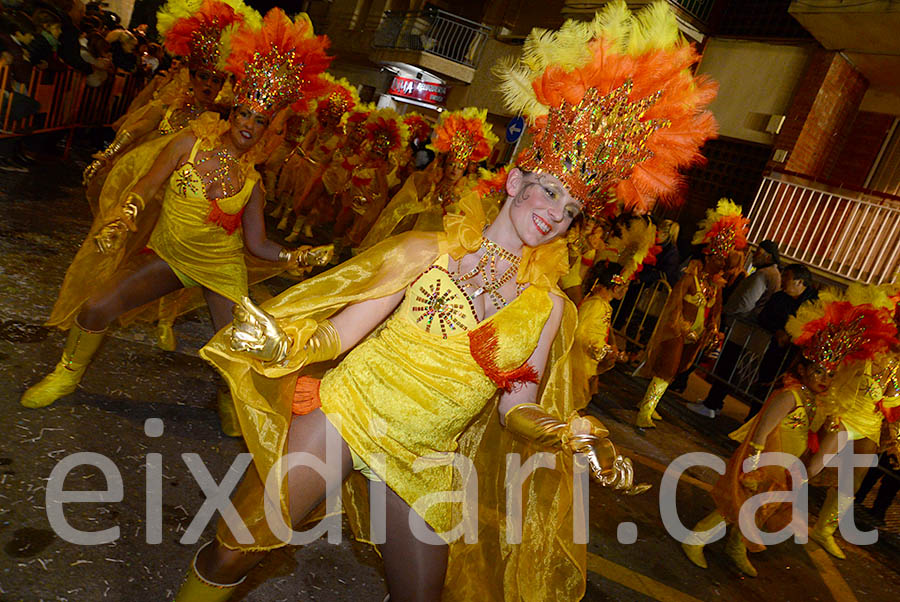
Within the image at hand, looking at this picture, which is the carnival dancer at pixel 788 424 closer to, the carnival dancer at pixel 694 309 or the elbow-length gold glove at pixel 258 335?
the carnival dancer at pixel 694 309

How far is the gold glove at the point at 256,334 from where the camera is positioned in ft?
5.97

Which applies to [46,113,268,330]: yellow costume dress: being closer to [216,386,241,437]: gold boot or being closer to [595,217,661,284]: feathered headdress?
[216,386,241,437]: gold boot

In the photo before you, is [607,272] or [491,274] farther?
[607,272]

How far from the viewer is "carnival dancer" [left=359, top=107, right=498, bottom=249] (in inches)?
332

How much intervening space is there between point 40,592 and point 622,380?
7.60 m

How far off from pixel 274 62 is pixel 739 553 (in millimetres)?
4528

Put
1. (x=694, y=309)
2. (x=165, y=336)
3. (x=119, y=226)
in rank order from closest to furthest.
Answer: (x=119, y=226), (x=165, y=336), (x=694, y=309)

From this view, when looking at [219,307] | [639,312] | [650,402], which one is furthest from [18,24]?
[639,312]

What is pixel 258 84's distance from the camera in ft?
11.6

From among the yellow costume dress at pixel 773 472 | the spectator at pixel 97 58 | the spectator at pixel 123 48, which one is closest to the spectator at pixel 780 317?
the yellow costume dress at pixel 773 472

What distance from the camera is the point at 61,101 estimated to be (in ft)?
32.3

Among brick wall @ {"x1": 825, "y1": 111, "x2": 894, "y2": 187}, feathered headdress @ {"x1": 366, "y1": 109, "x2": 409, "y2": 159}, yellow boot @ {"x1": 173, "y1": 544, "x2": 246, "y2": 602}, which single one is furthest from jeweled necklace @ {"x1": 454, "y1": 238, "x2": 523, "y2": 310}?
brick wall @ {"x1": 825, "y1": 111, "x2": 894, "y2": 187}

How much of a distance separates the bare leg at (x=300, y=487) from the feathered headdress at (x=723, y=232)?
20.9ft

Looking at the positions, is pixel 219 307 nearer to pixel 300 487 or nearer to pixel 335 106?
pixel 300 487
